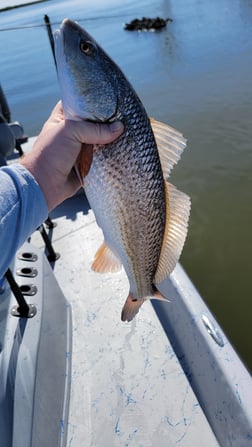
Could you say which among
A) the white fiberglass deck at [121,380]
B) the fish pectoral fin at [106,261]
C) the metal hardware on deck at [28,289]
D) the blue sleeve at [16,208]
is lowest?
the white fiberglass deck at [121,380]

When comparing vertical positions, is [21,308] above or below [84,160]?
below

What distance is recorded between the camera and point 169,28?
889 inches

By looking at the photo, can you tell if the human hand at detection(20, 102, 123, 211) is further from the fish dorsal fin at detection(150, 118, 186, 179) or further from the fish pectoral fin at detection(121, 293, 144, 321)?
the fish pectoral fin at detection(121, 293, 144, 321)

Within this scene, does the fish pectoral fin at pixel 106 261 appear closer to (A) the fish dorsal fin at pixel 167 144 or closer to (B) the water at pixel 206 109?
(A) the fish dorsal fin at pixel 167 144

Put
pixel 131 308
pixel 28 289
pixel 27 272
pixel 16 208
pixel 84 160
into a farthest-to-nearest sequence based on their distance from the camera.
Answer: pixel 27 272
pixel 28 289
pixel 131 308
pixel 84 160
pixel 16 208

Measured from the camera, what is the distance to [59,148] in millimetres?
1368

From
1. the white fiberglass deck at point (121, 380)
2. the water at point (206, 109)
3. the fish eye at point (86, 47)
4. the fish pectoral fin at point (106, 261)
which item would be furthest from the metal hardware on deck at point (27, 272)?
the water at point (206, 109)

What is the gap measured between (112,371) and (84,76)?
78.9 inches

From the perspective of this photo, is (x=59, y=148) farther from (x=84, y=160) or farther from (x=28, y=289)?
(x=28, y=289)

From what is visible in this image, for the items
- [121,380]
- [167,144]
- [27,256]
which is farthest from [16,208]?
[121,380]

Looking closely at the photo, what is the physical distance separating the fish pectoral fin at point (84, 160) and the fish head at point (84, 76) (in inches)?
4.6

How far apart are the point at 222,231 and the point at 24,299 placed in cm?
370

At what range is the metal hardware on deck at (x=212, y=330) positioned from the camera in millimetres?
2191

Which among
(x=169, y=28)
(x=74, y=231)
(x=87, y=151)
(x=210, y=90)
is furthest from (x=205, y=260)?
(x=169, y=28)
